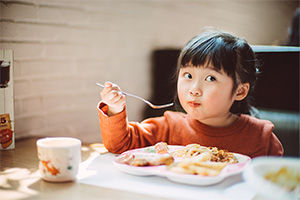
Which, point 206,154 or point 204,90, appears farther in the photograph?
point 204,90

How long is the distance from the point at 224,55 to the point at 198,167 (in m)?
0.44

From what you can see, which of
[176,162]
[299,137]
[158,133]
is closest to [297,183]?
[176,162]

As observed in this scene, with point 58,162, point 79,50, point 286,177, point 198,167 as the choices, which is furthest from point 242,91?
point 79,50

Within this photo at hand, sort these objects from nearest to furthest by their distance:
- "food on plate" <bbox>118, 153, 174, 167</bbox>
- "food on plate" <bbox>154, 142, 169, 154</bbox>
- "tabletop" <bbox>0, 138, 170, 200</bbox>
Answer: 1. "tabletop" <bbox>0, 138, 170, 200</bbox>
2. "food on plate" <bbox>118, 153, 174, 167</bbox>
3. "food on plate" <bbox>154, 142, 169, 154</bbox>

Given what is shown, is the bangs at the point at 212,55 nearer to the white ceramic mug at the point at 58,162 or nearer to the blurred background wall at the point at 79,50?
the white ceramic mug at the point at 58,162

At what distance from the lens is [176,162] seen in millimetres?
977

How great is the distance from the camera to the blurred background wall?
1468 mm

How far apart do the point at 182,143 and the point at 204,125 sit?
0.34 ft

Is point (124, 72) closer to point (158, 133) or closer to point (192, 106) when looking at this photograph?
point (158, 133)

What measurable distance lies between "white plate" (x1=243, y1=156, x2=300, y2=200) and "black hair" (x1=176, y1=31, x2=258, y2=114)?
49cm

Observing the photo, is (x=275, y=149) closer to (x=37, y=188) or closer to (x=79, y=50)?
(x=37, y=188)

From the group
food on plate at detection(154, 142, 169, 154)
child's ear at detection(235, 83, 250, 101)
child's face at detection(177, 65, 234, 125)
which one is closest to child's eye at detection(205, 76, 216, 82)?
child's face at detection(177, 65, 234, 125)

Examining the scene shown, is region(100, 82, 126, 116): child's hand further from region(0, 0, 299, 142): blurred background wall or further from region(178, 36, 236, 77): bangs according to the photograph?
region(0, 0, 299, 142): blurred background wall

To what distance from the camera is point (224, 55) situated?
1.18 meters
